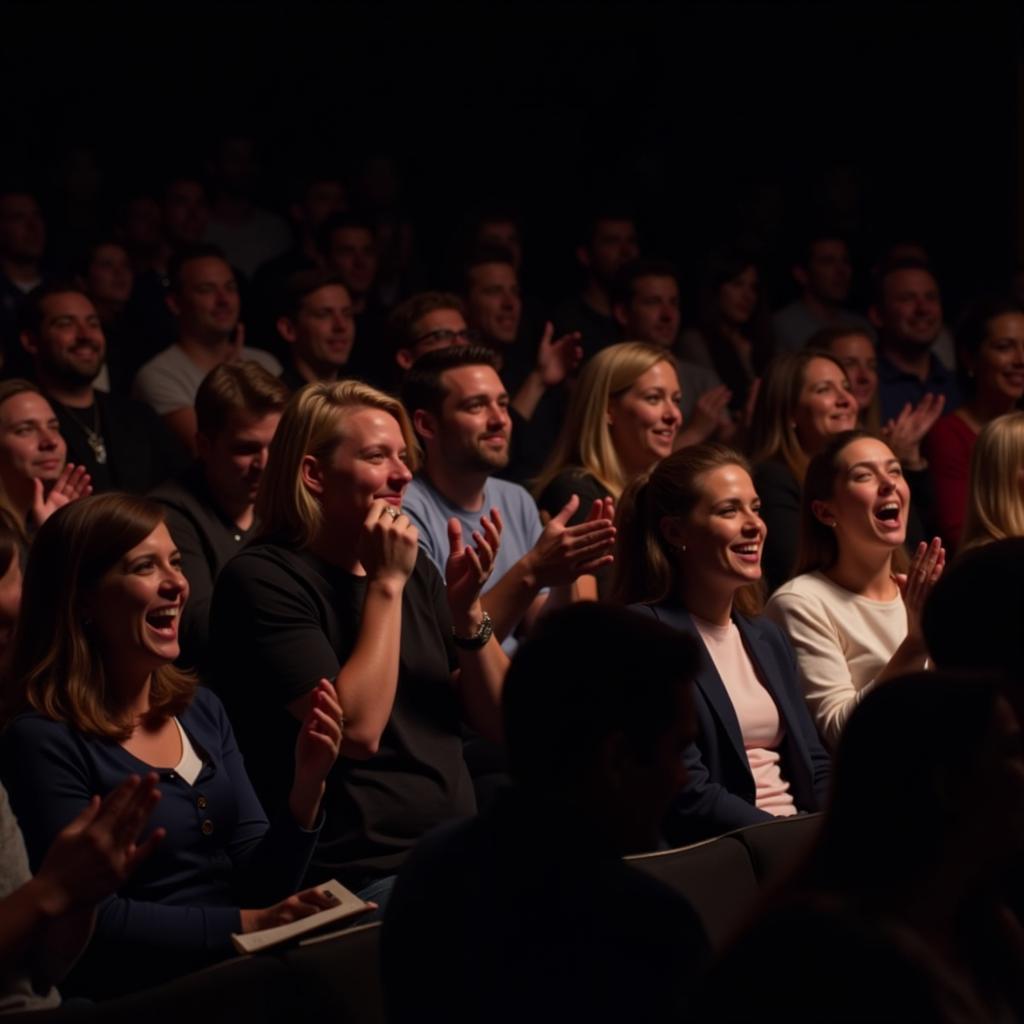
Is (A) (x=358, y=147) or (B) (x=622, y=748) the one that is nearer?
(B) (x=622, y=748)

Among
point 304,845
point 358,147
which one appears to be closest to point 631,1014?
point 304,845

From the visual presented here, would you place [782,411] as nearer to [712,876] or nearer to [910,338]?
[910,338]

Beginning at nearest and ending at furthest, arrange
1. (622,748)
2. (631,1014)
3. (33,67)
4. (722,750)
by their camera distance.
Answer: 1. (631,1014)
2. (622,748)
3. (722,750)
4. (33,67)

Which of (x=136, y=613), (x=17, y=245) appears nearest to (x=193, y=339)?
(x=17, y=245)

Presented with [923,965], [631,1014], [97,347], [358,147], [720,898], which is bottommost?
[720,898]

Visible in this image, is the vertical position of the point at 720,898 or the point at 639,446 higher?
the point at 639,446

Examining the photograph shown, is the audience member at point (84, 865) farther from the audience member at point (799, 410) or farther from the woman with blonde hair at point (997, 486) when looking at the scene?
the audience member at point (799, 410)

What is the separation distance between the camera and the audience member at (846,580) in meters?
3.58

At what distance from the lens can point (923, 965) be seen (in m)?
1.25

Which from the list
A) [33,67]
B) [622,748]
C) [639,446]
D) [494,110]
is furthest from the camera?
[494,110]

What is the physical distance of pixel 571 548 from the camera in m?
3.29

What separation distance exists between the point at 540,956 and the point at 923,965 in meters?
0.44

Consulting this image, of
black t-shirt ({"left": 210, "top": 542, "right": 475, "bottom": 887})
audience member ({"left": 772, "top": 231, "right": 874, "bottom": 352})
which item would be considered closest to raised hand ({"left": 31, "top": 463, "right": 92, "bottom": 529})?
black t-shirt ({"left": 210, "top": 542, "right": 475, "bottom": 887})

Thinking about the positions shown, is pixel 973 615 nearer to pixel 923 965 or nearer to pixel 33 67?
pixel 923 965
